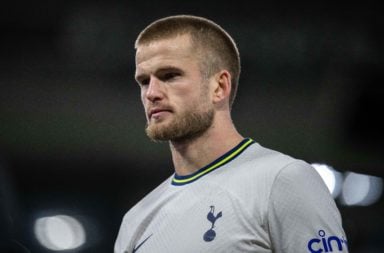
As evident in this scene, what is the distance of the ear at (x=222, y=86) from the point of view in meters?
1.98

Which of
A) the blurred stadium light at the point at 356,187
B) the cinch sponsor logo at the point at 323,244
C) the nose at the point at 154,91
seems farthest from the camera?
the blurred stadium light at the point at 356,187

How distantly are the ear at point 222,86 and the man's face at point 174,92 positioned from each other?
0.04 m

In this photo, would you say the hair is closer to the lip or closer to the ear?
the ear

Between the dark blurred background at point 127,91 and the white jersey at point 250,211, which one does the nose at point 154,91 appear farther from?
the dark blurred background at point 127,91

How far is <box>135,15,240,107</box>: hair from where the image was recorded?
1986 millimetres

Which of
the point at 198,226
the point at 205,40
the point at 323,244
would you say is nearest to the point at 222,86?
the point at 205,40

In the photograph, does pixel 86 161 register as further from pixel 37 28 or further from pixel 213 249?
pixel 213 249

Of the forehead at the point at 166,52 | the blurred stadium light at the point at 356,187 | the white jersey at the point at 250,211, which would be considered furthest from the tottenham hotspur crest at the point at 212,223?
the blurred stadium light at the point at 356,187

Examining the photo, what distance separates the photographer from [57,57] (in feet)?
15.5

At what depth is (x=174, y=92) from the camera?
6.21ft

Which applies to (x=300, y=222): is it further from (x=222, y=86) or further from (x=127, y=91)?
(x=127, y=91)

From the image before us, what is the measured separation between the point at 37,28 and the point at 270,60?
1.74 m

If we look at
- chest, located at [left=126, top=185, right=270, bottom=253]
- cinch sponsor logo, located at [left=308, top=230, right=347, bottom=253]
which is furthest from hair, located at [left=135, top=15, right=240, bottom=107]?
cinch sponsor logo, located at [left=308, top=230, right=347, bottom=253]

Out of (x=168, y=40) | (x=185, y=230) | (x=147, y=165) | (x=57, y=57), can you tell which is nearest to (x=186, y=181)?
(x=185, y=230)
